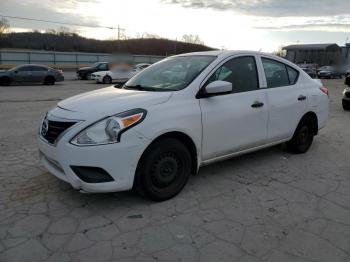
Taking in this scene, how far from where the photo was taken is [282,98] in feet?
16.2

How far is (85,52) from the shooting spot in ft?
146

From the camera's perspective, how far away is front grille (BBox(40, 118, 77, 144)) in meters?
3.42

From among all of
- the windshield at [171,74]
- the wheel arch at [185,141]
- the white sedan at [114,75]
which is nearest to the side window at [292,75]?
the windshield at [171,74]

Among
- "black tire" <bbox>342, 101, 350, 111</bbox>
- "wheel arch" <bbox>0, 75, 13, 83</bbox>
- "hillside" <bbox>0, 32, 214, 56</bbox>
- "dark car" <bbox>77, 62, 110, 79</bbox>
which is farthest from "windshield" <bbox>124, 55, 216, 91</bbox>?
"hillside" <bbox>0, 32, 214, 56</bbox>

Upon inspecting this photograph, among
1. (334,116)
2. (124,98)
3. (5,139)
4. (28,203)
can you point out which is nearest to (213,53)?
(124,98)

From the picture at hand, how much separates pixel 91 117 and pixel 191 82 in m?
1.27

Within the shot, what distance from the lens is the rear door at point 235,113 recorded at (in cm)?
402

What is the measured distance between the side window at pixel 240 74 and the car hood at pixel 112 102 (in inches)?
33.0

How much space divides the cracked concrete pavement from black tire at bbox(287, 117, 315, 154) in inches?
22.5

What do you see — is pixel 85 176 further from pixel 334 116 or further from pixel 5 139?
pixel 334 116

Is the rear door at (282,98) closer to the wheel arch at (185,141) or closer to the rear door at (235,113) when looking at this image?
the rear door at (235,113)

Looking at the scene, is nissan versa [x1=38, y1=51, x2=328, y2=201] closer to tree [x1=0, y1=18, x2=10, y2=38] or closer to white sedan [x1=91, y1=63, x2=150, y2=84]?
white sedan [x1=91, y1=63, x2=150, y2=84]

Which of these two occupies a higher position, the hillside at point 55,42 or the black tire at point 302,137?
the hillside at point 55,42

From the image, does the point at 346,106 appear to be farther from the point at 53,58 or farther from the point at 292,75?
the point at 53,58
